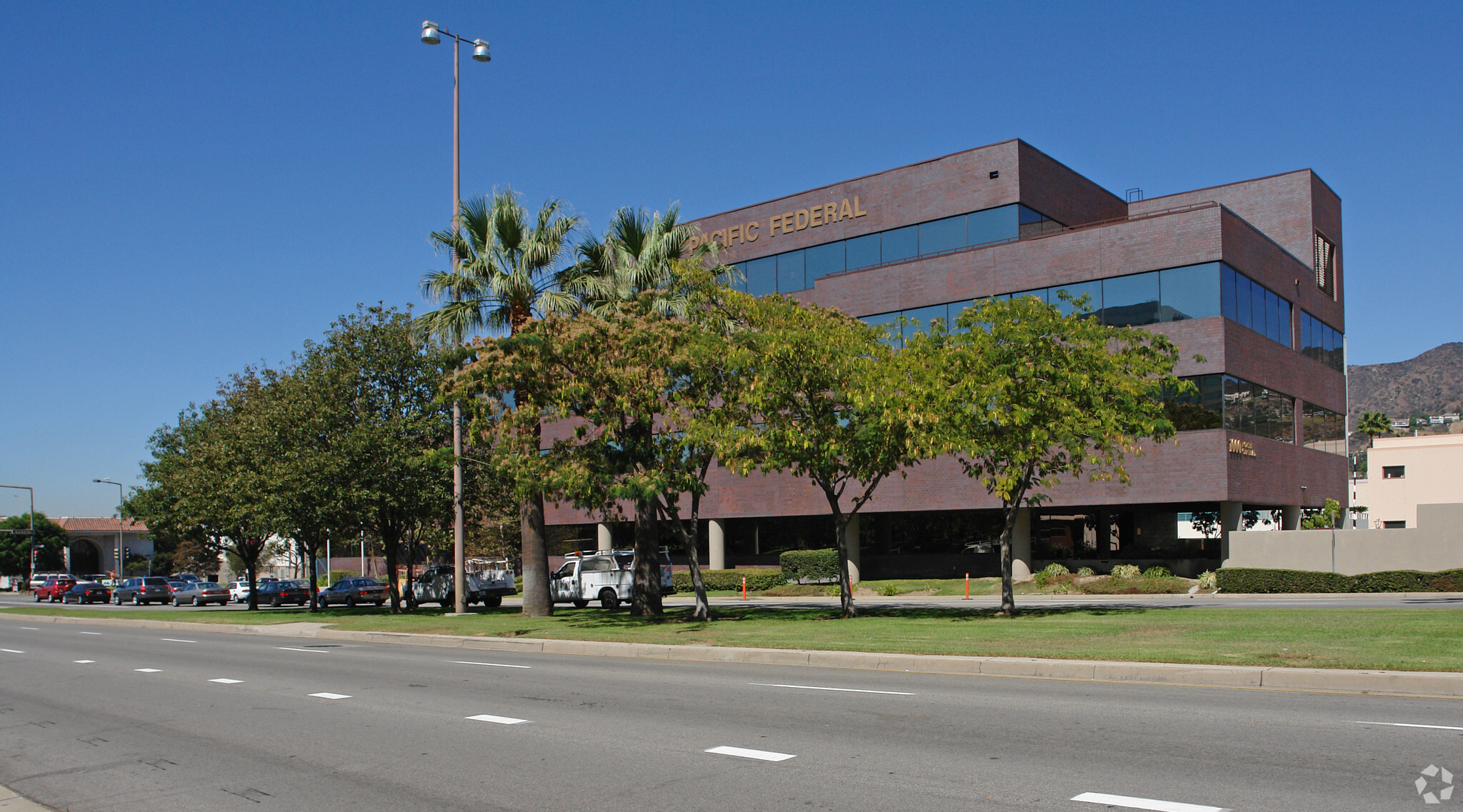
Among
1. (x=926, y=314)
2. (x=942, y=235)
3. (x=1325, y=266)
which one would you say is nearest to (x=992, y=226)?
(x=942, y=235)

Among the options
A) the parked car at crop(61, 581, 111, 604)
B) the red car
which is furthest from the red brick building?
the red car

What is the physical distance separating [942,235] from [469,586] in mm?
22263

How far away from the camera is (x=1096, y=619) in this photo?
70.7ft

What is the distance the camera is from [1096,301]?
127ft

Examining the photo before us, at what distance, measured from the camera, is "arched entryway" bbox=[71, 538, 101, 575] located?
124125 millimetres

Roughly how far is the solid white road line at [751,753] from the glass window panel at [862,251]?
124ft

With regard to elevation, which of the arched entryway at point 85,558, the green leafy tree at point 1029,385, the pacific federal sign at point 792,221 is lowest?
the arched entryway at point 85,558

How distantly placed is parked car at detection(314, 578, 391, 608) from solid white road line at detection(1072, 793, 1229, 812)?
42.2 meters

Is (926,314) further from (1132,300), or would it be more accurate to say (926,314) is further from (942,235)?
(1132,300)

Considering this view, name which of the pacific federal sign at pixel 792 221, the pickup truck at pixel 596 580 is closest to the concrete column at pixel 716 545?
the pacific federal sign at pixel 792 221

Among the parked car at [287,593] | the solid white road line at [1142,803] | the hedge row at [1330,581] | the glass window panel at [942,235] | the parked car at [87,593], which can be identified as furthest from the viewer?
the parked car at [87,593]

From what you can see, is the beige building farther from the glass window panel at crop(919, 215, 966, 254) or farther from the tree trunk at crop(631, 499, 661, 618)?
the tree trunk at crop(631, 499, 661, 618)

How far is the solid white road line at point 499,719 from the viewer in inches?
419

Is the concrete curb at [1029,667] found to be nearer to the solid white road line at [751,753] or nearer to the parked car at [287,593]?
the solid white road line at [751,753]
